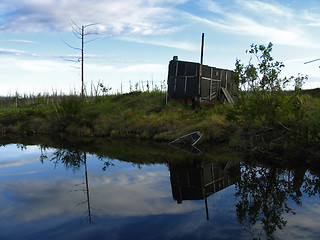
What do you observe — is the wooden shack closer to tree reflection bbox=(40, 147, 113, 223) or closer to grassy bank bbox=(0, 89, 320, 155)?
grassy bank bbox=(0, 89, 320, 155)

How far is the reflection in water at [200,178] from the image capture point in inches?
328

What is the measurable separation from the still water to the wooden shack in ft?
35.0

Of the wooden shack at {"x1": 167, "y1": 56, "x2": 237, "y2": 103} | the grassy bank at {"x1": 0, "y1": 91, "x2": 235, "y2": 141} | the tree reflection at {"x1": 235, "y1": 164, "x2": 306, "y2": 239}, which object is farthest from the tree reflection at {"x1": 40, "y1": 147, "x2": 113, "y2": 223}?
the wooden shack at {"x1": 167, "y1": 56, "x2": 237, "y2": 103}

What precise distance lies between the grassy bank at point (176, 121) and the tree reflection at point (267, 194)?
174cm

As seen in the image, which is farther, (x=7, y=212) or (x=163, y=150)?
(x=163, y=150)

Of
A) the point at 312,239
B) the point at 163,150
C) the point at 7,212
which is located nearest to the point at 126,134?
the point at 163,150

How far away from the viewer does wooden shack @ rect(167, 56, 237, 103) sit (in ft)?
73.2

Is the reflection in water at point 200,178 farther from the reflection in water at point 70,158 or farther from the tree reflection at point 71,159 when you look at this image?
the reflection in water at point 70,158

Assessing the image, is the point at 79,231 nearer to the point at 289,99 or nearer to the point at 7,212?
the point at 7,212

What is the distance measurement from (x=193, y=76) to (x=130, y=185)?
48.7ft

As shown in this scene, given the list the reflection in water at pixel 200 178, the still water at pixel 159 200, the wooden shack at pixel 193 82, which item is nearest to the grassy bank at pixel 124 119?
the wooden shack at pixel 193 82

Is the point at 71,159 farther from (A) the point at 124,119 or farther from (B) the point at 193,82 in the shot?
(B) the point at 193,82

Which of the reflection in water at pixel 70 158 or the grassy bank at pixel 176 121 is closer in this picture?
the grassy bank at pixel 176 121

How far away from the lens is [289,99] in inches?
452
